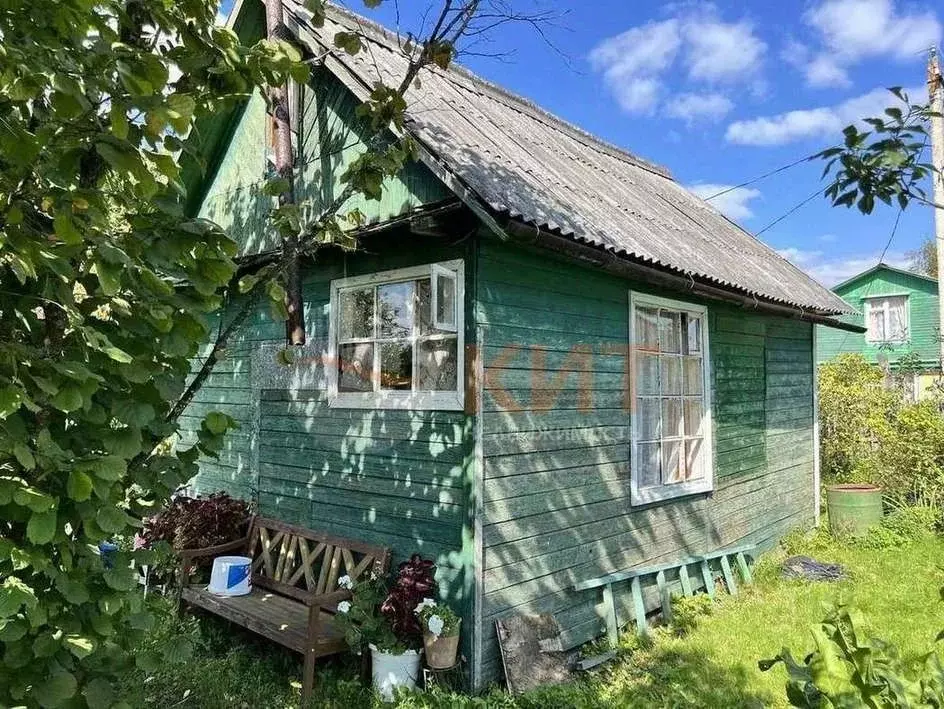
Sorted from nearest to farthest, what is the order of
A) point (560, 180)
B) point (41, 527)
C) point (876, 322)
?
1. point (41, 527)
2. point (560, 180)
3. point (876, 322)

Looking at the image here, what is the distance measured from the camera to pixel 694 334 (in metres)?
6.57

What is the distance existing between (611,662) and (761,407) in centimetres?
407

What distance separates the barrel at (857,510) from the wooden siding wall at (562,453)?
2.28m

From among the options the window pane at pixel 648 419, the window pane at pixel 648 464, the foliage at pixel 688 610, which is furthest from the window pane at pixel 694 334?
the foliage at pixel 688 610

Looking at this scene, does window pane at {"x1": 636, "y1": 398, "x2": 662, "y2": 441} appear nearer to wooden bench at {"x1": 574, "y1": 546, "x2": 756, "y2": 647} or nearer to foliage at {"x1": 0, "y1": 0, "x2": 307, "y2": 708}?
wooden bench at {"x1": 574, "y1": 546, "x2": 756, "y2": 647}

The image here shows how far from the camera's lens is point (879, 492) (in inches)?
320

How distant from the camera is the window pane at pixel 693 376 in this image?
254 inches

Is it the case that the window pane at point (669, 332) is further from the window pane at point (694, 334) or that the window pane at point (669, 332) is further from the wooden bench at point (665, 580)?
the wooden bench at point (665, 580)

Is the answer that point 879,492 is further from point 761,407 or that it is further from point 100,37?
point 100,37

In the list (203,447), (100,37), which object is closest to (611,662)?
(203,447)

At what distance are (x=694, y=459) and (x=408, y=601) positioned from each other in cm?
356

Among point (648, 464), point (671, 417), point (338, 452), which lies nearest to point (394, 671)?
point (338, 452)

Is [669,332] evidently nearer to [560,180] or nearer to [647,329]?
[647,329]

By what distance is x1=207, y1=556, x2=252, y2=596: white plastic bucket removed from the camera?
506 centimetres
